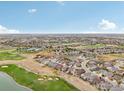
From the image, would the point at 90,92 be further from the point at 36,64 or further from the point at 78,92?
the point at 36,64

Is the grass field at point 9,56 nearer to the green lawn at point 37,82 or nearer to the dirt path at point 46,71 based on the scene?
the dirt path at point 46,71

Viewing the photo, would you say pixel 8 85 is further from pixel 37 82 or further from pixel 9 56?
pixel 9 56

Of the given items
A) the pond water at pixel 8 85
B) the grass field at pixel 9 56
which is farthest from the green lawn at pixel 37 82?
the grass field at pixel 9 56

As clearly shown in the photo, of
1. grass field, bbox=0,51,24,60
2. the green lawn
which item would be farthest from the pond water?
grass field, bbox=0,51,24,60

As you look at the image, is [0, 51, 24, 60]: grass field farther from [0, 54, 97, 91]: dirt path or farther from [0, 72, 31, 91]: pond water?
[0, 72, 31, 91]: pond water

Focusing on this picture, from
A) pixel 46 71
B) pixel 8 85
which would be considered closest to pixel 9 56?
pixel 46 71

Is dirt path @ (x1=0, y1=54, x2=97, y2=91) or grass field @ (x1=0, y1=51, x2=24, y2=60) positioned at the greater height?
grass field @ (x1=0, y1=51, x2=24, y2=60)
